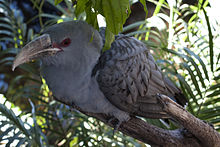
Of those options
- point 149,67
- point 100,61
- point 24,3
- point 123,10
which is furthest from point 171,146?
point 24,3

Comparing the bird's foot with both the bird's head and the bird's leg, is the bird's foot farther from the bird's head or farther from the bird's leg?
the bird's head

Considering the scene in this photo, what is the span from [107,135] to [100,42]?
0.74m

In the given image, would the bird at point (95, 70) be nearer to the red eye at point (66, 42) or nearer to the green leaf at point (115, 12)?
the red eye at point (66, 42)

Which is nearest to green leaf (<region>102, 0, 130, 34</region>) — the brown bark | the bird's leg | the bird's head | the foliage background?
the foliage background

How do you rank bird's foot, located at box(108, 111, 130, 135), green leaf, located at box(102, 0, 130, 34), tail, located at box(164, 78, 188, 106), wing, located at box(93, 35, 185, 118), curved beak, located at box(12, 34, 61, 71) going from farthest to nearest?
tail, located at box(164, 78, 188, 106) → bird's foot, located at box(108, 111, 130, 135) → wing, located at box(93, 35, 185, 118) → curved beak, located at box(12, 34, 61, 71) → green leaf, located at box(102, 0, 130, 34)

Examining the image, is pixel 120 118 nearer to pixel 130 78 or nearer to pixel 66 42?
pixel 130 78

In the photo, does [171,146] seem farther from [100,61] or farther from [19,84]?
[19,84]

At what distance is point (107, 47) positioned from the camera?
645 mm

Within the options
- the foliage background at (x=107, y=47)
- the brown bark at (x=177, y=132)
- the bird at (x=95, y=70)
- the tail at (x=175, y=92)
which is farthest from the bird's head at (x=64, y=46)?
the tail at (x=175, y=92)

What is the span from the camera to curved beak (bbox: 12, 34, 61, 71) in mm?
928

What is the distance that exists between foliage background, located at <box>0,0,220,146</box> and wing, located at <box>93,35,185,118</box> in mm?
198

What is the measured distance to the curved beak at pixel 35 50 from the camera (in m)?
0.93

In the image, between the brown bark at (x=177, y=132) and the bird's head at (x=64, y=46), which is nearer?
the bird's head at (x=64, y=46)

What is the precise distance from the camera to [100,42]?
1.07 m
